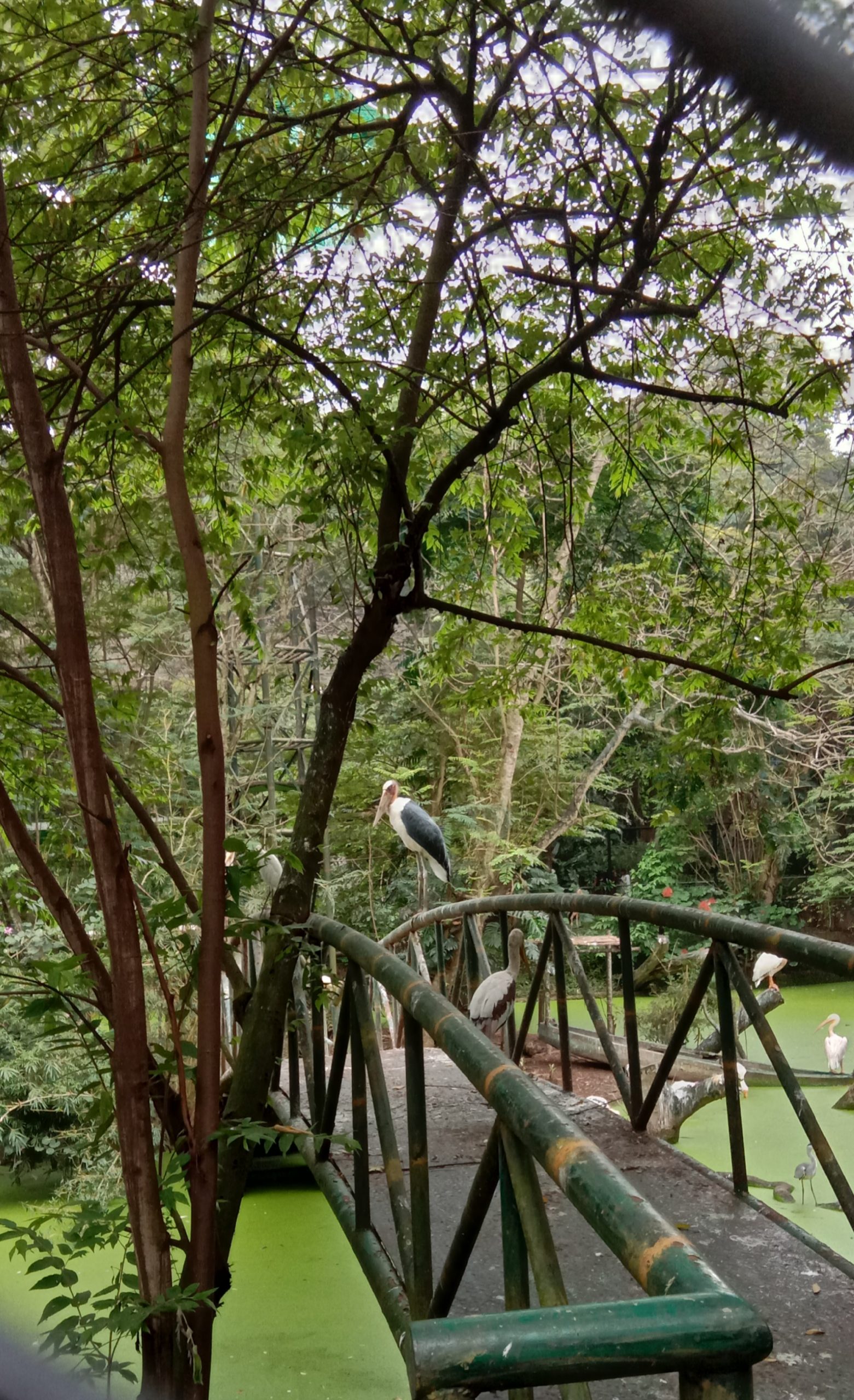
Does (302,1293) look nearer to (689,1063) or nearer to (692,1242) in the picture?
(692,1242)

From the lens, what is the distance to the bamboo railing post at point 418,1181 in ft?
5.99

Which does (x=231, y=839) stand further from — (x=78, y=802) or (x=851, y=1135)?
(x=851, y=1135)

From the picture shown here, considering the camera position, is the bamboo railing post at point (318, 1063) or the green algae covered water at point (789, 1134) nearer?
the bamboo railing post at point (318, 1063)

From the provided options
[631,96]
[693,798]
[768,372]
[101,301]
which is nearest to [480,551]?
[768,372]

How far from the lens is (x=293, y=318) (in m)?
2.95

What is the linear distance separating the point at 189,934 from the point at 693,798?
11.1 metres

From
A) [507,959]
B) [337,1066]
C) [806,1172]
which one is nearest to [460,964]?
[507,959]

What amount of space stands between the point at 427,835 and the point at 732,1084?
12.7 ft

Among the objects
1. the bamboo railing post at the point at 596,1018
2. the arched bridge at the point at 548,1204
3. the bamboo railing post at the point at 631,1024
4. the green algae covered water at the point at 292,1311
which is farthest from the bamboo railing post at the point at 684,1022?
the green algae covered water at the point at 292,1311

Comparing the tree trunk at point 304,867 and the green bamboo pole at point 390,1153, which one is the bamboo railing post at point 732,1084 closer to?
the green bamboo pole at point 390,1153

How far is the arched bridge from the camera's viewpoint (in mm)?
610

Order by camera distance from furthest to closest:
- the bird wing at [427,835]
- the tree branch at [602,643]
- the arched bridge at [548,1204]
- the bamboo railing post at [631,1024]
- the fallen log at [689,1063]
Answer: the fallen log at [689,1063]
the bird wing at [427,835]
the bamboo railing post at [631,1024]
the tree branch at [602,643]
the arched bridge at [548,1204]

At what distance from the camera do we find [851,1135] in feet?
21.1

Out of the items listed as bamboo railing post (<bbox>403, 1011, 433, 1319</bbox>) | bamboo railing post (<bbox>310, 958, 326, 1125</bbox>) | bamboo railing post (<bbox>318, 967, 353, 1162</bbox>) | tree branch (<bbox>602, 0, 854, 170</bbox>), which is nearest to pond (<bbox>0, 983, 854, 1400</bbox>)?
bamboo railing post (<bbox>403, 1011, 433, 1319</bbox>)
